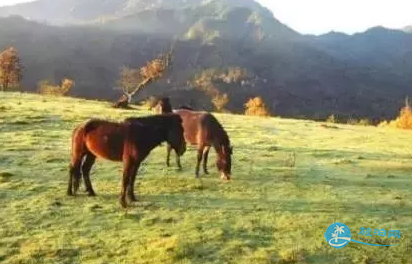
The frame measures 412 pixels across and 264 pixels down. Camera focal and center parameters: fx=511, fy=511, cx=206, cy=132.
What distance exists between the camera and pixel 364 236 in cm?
1233

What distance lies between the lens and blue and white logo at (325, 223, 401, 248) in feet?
39.0

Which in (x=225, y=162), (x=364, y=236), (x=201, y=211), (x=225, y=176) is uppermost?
(x=225, y=162)

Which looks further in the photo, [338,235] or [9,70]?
[9,70]

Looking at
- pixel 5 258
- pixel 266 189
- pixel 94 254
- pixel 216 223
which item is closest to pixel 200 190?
pixel 266 189

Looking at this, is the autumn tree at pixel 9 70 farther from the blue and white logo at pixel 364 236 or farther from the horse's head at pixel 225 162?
the blue and white logo at pixel 364 236

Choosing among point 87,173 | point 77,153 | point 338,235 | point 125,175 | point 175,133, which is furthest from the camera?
point 87,173

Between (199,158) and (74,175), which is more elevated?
(199,158)

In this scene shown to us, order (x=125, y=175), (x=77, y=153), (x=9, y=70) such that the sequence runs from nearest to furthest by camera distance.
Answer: (x=125, y=175) → (x=77, y=153) → (x=9, y=70)

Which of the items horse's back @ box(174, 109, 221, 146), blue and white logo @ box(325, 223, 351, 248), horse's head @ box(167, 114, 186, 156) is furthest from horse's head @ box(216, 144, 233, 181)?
blue and white logo @ box(325, 223, 351, 248)

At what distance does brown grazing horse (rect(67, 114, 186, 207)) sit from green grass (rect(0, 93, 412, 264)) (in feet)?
3.97

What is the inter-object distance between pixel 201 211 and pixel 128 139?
2.75m

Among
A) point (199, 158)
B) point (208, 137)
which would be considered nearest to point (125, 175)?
point (199, 158)

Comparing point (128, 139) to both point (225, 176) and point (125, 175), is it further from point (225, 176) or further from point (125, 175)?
point (225, 176)

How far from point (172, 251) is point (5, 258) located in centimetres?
346
